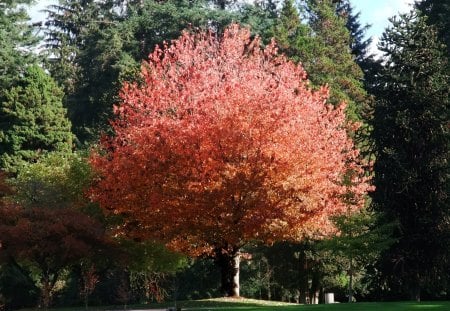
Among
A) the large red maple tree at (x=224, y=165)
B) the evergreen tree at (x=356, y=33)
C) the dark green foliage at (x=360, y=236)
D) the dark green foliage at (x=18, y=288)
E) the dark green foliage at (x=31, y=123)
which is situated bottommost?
the dark green foliage at (x=18, y=288)

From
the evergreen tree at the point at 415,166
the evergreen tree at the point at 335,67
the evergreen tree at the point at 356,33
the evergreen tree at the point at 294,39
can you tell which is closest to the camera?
the evergreen tree at the point at 415,166

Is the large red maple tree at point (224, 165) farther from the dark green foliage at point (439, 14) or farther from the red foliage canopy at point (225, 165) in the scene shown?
the dark green foliage at point (439, 14)

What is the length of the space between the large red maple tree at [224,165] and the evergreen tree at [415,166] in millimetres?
2116

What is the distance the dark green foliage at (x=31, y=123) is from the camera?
45438mm

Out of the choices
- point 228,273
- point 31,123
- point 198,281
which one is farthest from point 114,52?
point 228,273

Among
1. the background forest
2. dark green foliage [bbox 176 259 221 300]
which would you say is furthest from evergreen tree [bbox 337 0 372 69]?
dark green foliage [bbox 176 259 221 300]

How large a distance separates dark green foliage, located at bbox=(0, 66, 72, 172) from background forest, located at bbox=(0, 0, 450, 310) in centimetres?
10

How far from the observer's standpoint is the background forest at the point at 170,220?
2570 centimetres

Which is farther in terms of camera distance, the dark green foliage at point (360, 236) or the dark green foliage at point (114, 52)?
the dark green foliage at point (114, 52)

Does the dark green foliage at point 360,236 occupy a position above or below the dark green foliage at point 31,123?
below

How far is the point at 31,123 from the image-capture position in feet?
153

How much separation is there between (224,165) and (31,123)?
2697 centimetres

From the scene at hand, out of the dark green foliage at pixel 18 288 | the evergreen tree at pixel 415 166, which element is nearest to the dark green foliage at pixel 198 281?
the dark green foliage at pixel 18 288

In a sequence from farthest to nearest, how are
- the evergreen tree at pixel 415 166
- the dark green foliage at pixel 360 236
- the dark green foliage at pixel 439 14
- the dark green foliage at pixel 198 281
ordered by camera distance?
the dark green foliage at pixel 439 14, the dark green foliage at pixel 198 281, the evergreen tree at pixel 415 166, the dark green foliage at pixel 360 236
